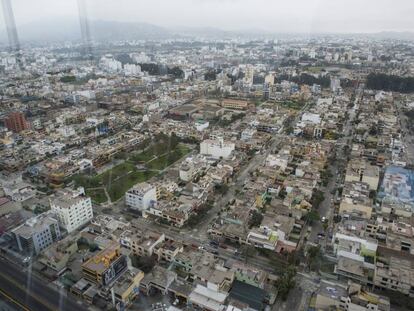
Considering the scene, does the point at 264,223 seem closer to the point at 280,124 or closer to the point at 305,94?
the point at 280,124

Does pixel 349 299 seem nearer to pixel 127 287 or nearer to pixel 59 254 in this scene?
pixel 127 287

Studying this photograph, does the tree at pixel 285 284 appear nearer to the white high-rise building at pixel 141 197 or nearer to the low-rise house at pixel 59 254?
the white high-rise building at pixel 141 197

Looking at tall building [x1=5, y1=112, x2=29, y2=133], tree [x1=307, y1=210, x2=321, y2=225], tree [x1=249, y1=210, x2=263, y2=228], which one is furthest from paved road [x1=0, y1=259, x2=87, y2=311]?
tall building [x1=5, y1=112, x2=29, y2=133]

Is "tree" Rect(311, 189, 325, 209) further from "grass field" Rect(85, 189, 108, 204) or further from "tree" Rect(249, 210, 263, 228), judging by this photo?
"grass field" Rect(85, 189, 108, 204)

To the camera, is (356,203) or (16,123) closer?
(356,203)

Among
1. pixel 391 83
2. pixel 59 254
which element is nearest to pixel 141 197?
pixel 59 254

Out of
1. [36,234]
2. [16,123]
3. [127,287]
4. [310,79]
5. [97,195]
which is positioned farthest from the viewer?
[310,79]
